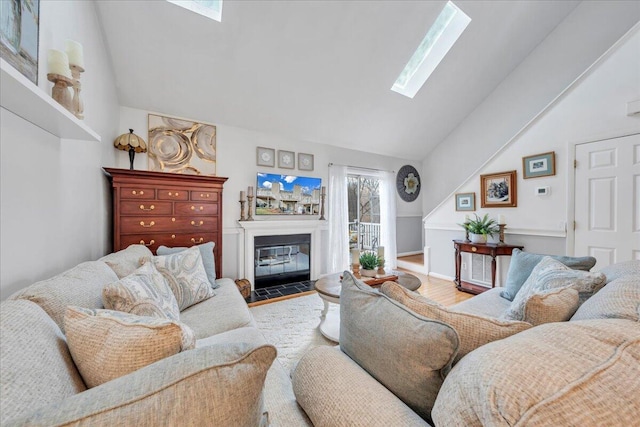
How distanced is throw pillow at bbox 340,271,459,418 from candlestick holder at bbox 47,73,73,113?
1680 millimetres

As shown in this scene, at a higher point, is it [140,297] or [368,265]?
[140,297]

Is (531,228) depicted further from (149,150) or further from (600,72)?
(149,150)

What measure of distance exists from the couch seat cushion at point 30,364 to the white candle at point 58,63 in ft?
3.50

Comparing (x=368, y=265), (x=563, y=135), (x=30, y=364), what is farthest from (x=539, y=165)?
(x=30, y=364)

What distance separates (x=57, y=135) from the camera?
4.50 feet

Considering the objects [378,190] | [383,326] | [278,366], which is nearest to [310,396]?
[383,326]

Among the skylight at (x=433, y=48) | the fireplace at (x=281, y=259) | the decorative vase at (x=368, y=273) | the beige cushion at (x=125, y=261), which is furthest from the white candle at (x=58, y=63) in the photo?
the skylight at (x=433, y=48)

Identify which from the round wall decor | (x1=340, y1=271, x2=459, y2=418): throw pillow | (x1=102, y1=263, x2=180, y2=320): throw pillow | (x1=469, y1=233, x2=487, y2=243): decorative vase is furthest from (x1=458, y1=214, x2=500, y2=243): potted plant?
(x1=102, y1=263, x2=180, y2=320): throw pillow

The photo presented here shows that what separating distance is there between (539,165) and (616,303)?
114 inches

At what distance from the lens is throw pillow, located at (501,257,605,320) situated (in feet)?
3.85

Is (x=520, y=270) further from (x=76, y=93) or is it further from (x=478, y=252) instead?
(x=76, y=93)

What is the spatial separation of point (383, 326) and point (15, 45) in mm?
1832

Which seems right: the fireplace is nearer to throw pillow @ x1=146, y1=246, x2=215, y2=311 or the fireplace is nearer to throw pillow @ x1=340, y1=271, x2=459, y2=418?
throw pillow @ x1=146, y1=246, x2=215, y2=311

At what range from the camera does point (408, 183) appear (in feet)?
18.1
